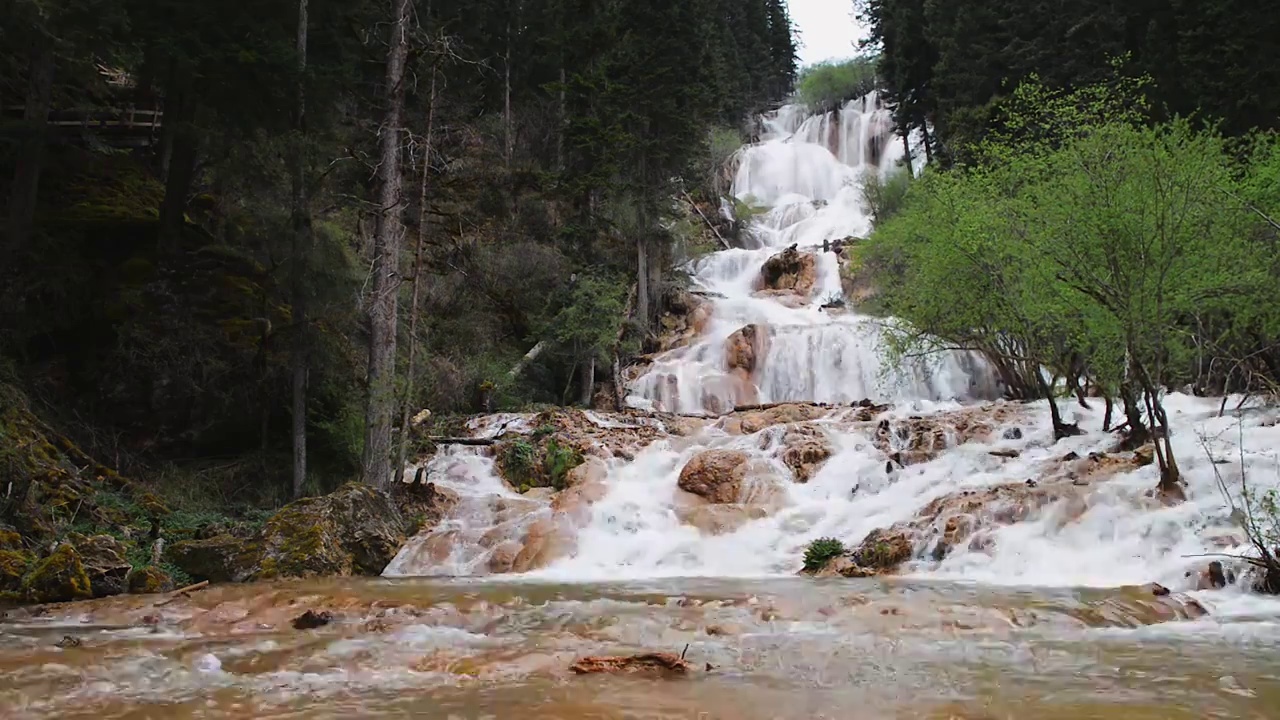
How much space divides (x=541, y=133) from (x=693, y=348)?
1252 cm

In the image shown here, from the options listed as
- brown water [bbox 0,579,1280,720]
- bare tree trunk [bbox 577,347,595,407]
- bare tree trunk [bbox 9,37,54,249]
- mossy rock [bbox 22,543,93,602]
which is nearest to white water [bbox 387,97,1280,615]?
bare tree trunk [bbox 577,347,595,407]

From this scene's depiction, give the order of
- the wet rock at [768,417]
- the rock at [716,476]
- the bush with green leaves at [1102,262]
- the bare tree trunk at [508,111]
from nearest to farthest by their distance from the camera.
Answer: the bush with green leaves at [1102,262] → the rock at [716,476] → the wet rock at [768,417] → the bare tree trunk at [508,111]

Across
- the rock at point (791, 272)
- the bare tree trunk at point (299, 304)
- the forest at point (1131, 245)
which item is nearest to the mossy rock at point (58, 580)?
the bare tree trunk at point (299, 304)

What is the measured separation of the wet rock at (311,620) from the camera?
20.4ft

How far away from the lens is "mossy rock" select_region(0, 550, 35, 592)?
732 centimetres

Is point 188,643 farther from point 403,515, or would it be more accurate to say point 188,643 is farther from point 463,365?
point 463,365

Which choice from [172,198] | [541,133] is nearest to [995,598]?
[172,198]

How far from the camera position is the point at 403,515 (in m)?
12.0

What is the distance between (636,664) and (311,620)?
2888 mm

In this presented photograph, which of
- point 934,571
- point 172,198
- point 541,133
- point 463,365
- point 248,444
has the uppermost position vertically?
point 541,133

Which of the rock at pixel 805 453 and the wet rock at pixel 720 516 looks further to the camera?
the rock at pixel 805 453

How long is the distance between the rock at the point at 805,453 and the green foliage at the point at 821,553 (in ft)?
10.1

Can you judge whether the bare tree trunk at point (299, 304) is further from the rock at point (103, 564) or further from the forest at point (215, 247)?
the rock at point (103, 564)

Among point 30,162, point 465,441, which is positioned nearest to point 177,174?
point 30,162
